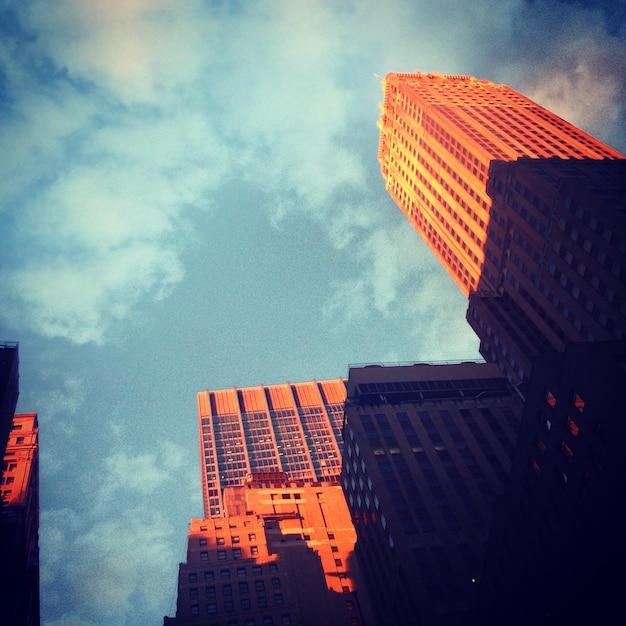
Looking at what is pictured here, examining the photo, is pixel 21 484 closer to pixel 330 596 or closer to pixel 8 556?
pixel 8 556

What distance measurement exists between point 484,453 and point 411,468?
14428mm

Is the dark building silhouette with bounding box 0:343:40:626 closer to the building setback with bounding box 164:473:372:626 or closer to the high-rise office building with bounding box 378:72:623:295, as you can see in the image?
the building setback with bounding box 164:473:372:626

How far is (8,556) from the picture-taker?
73.7m

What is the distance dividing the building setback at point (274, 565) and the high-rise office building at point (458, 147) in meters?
61.9

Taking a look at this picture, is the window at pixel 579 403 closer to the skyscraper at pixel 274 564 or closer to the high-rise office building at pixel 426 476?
the high-rise office building at pixel 426 476

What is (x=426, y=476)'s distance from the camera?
338 ft

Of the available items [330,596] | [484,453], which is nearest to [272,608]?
[330,596]

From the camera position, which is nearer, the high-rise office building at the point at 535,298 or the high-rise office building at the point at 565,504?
the high-rise office building at the point at 565,504

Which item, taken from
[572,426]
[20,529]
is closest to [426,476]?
[572,426]

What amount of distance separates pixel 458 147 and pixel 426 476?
66.0 m

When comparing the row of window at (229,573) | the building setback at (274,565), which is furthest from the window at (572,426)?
the row of window at (229,573)

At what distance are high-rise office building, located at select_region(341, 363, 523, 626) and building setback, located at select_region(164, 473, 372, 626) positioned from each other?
1208 centimetres

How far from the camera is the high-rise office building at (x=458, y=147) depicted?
123938 millimetres

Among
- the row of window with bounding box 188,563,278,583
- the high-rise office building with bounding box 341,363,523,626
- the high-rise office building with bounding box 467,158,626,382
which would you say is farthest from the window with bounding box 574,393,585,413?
the row of window with bounding box 188,563,278,583
